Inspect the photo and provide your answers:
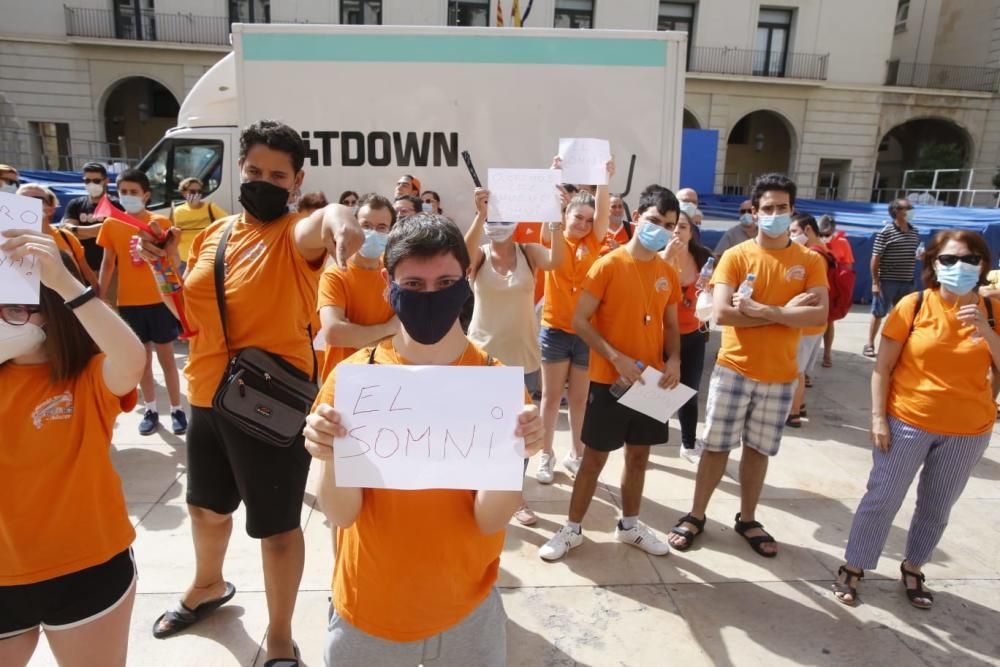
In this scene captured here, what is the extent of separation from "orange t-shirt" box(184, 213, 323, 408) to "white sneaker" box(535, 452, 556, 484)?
251cm

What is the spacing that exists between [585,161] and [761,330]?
1.61m

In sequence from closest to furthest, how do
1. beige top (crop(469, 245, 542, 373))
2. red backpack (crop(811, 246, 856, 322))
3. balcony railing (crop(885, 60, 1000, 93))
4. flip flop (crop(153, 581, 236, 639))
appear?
flip flop (crop(153, 581, 236, 639))
beige top (crop(469, 245, 542, 373))
red backpack (crop(811, 246, 856, 322))
balcony railing (crop(885, 60, 1000, 93))

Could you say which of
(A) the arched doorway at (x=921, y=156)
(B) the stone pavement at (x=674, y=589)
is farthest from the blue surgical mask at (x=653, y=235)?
(A) the arched doorway at (x=921, y=156)

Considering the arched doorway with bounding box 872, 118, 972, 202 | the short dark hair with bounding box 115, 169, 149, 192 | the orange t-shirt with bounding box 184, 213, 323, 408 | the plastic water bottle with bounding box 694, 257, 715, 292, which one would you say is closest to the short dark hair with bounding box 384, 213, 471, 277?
the orange t-shirt with bounding box 184, 213, 323, 408

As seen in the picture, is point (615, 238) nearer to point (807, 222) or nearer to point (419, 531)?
point (807, 222)

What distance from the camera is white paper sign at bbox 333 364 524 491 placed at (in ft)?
4.67

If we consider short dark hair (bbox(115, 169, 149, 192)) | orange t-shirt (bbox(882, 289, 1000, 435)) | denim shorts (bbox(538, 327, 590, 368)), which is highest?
short dark hair (bbox(115, 169, 149, 192))

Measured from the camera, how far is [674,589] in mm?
3254

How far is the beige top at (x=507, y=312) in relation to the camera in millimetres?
3715

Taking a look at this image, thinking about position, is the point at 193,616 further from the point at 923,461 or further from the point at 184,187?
the point at 184,187

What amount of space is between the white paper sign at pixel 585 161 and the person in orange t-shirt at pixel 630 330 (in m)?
0.66

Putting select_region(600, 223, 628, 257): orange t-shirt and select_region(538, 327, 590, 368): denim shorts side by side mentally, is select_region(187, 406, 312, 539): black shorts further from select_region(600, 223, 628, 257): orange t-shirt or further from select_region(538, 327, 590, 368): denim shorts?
select_region(600, 223, 628, 257): orange t-shirt

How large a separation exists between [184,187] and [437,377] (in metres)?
6.84

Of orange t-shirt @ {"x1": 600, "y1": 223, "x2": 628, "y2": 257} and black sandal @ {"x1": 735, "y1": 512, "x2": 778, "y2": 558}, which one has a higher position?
orange t-shirt @ {"x1": 600, "y1": 223, "x2": 628, "y2": 257}
